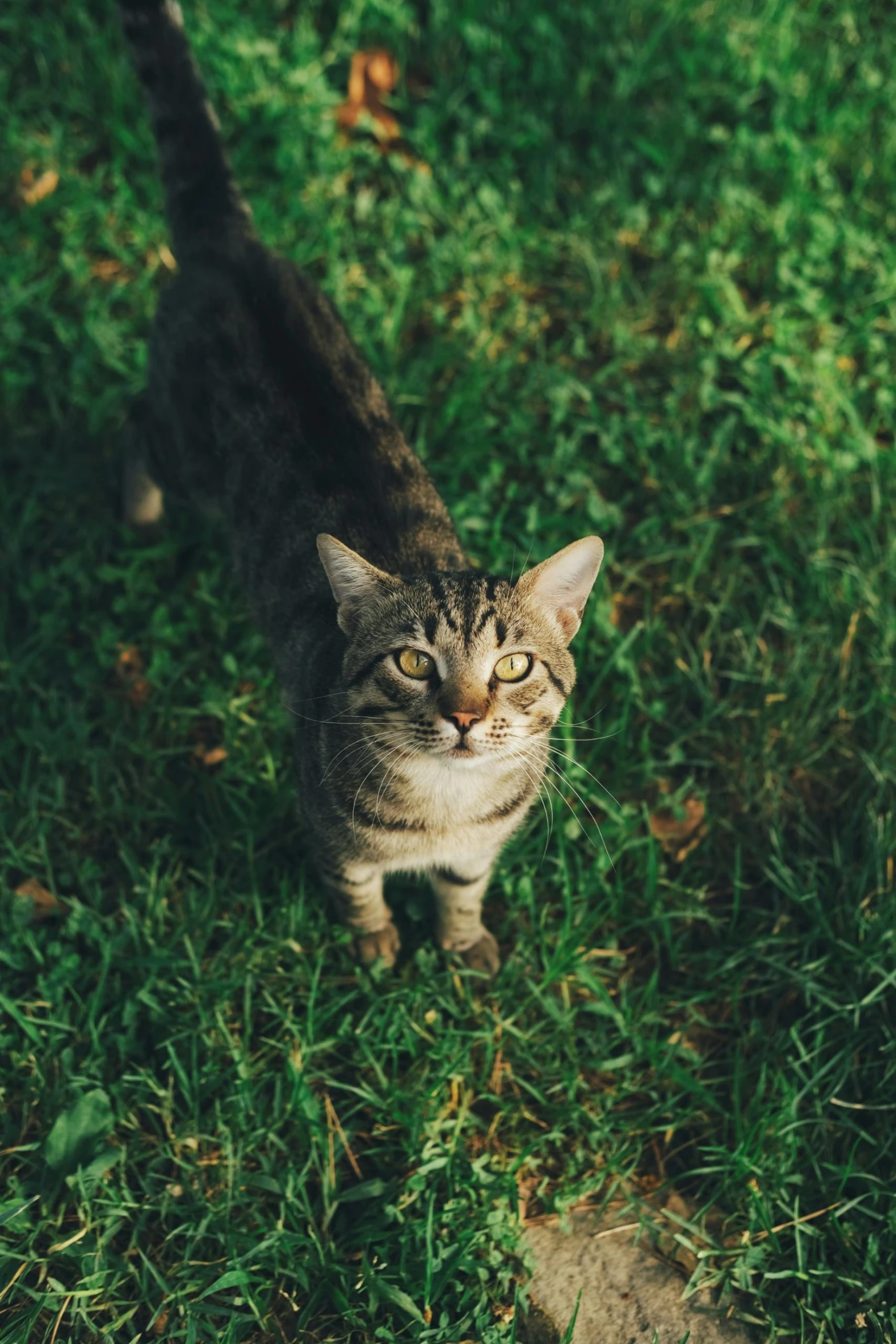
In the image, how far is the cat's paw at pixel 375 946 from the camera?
2820 millimetres

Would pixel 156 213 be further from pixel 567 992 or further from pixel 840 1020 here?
pixel 840 1020

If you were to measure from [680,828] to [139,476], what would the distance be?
6.27 ft

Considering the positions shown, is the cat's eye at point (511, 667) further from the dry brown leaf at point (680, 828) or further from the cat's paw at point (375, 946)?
the dry brown leaf at point (680, 828)

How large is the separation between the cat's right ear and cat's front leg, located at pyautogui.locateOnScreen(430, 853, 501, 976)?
0.64m

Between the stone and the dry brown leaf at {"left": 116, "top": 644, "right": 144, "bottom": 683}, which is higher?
the dry brown leaf at {"left": 116, "top": 644, "right": 144, "bottom": 683}

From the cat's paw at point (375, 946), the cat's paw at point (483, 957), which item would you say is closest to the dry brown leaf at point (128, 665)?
the cat's paw at point (375, 946)

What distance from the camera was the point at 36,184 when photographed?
394cm

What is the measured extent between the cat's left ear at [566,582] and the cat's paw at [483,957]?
931 millimetres

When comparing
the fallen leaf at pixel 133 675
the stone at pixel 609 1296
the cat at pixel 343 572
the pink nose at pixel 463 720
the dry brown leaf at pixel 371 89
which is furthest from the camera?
the dry brown leaf at pixel 371 89

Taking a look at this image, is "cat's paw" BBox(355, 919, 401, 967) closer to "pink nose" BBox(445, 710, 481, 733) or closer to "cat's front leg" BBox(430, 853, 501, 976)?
"cat's front leg" BBox(430, 853, 501, 976)

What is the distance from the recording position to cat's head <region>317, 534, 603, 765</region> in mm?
2182

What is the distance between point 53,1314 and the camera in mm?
2402

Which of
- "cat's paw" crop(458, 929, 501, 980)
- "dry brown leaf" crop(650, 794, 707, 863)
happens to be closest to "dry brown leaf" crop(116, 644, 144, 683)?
"cat's paw" crop(458, 929, 501, 980)

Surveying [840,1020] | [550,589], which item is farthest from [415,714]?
[840,1020]
